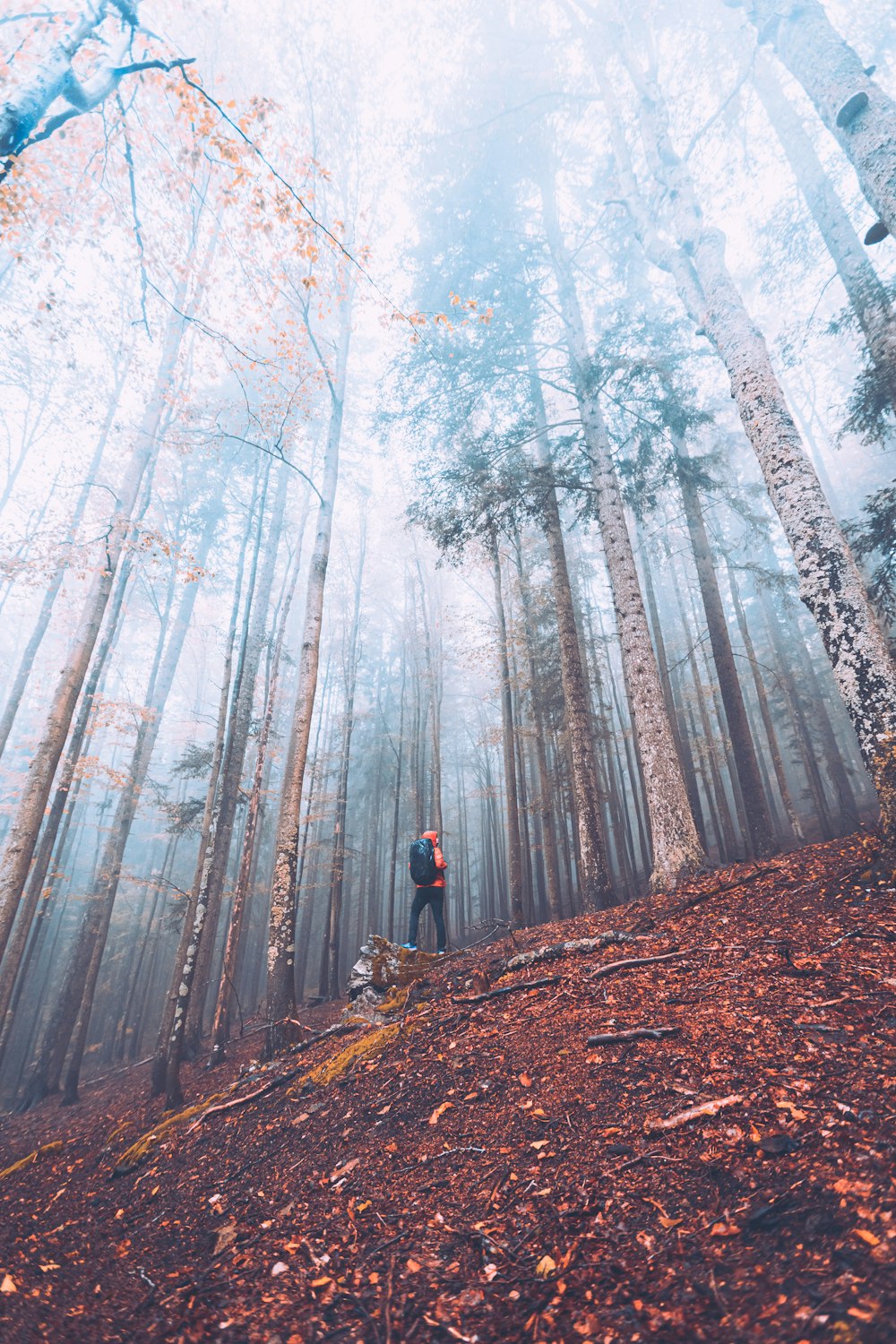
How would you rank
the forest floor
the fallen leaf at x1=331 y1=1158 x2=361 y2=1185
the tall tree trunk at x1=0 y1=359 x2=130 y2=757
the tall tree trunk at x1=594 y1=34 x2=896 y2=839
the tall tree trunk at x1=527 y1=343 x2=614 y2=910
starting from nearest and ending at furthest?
the forest floor < the fallen leaf at x1=331 y1=1158 x2=361 y2=1185 < the tall tree trunk at x1=594 y1=34 x2=896 y2=839 < the tall tree trunk at x1=527 y1=343 x2=614 y2=910 < the tall tree trunk at x1=0 y1=359 x2=130 y2=757

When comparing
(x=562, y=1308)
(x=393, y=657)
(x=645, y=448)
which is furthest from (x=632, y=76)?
(x=393, y=657)

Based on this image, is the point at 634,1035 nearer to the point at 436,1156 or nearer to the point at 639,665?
the point at 436,1156

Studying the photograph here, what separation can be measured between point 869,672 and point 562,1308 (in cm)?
457

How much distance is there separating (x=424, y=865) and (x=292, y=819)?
2.15m

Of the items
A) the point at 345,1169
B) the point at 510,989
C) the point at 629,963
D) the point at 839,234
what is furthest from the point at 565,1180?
the point at 839,234

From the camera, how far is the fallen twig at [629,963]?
4.02m

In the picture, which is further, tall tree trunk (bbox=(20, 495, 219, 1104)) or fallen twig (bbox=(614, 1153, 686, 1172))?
tall tree trunk (bbox=(20, 495, 219, 1104))

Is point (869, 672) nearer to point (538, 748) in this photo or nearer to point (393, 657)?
point (538, 748)

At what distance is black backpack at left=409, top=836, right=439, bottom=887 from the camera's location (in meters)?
7.73

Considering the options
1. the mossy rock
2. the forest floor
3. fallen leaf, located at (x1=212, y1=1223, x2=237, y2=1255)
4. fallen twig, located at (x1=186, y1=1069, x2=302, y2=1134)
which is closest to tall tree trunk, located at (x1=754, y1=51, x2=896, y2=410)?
the forest floor

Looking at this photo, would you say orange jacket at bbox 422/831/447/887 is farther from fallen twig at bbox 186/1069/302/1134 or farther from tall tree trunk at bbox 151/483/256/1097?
tall tree trunk at bbox 151/483/256/1097

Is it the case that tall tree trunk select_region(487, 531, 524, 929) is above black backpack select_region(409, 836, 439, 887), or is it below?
above

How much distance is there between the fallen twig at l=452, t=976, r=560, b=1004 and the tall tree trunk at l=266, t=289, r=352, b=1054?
9.88ft

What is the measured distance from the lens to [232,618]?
29.4 ft
